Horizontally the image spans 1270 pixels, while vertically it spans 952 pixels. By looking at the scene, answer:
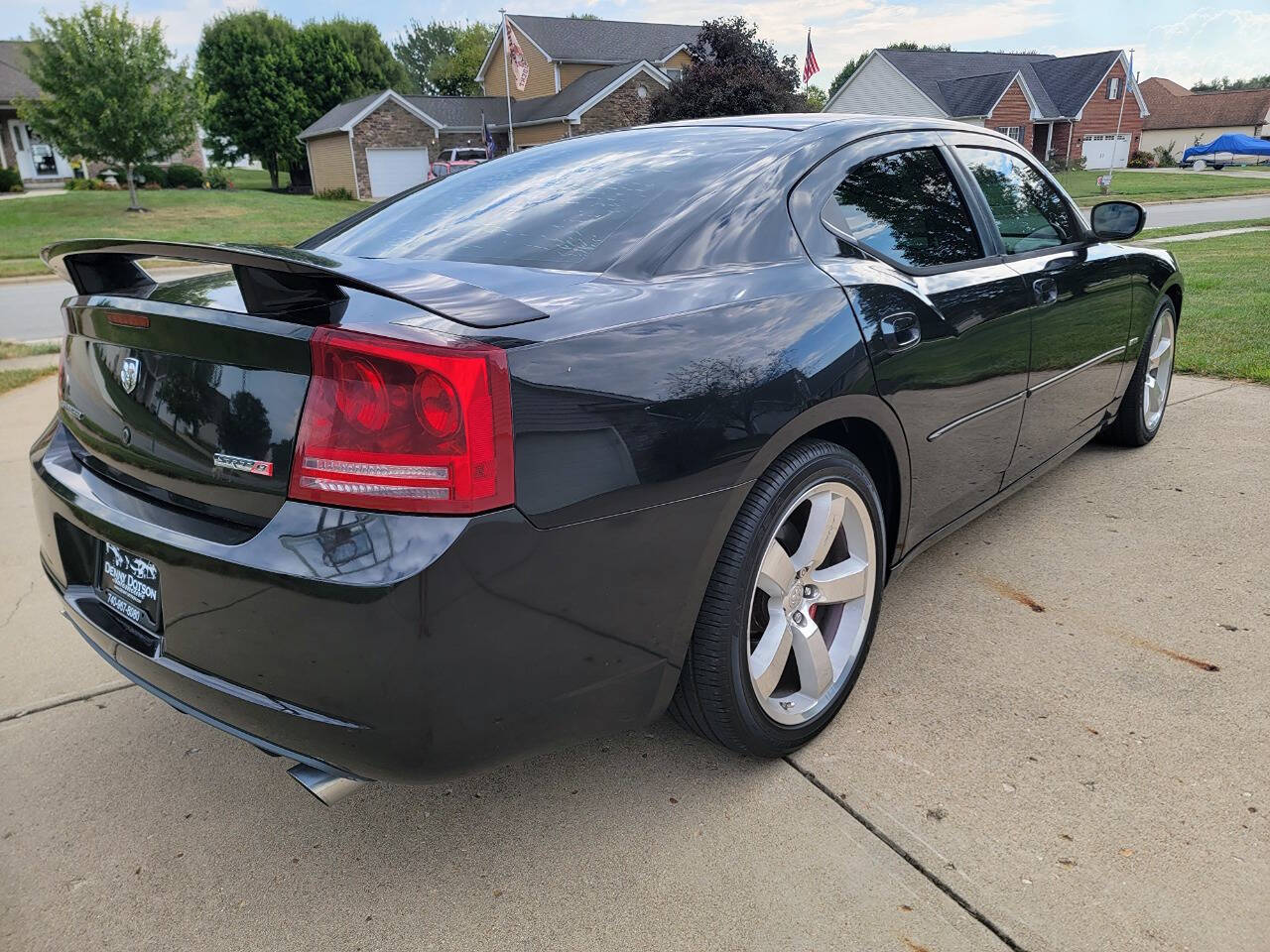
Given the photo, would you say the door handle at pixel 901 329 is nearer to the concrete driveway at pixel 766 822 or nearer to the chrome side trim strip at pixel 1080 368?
the chrome side trim strip at pixel 1080 368

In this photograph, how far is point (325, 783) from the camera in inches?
71.2

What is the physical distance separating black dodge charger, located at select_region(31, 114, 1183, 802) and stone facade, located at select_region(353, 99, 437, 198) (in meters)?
40.3

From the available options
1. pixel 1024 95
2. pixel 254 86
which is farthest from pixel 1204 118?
pixel 254 86

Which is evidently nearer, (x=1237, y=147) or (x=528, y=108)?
(x=528, y=108)

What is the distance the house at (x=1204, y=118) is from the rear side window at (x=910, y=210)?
8199cm

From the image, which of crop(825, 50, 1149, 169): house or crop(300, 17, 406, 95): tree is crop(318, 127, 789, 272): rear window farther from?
crop(300, 17, 406, 95): tree

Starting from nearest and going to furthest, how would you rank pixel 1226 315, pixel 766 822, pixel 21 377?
pixel 766 822 < pixel 21 377 < pixel 1226 315

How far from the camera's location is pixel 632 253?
2164 millimetres

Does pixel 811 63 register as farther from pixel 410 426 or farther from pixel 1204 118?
pixel 1204 118

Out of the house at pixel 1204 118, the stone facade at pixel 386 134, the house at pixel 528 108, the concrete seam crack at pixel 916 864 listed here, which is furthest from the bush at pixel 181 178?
the house at pixel 1204 118

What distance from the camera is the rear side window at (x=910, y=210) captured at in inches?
104

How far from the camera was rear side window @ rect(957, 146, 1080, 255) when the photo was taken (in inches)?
127

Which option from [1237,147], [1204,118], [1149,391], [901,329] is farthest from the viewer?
[1204,118]

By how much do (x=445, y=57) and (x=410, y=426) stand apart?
91.7 meters
